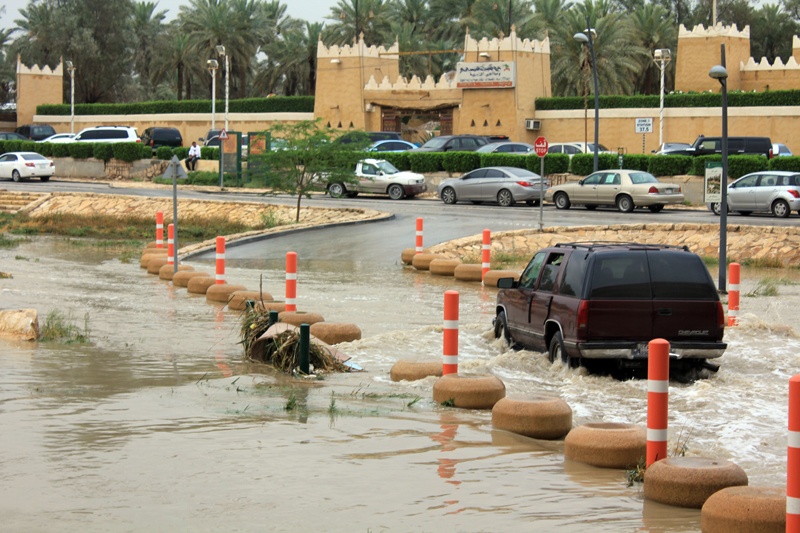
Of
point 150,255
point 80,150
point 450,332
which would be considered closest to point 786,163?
point 150,255

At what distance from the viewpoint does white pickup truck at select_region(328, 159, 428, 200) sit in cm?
4322

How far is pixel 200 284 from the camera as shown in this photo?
68.1 feet

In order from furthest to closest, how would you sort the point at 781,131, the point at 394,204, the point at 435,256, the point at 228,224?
the point at 781,131, the point at 394,204, the point at 228,224, the point at 435,256

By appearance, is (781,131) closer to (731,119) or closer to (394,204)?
(731,119)

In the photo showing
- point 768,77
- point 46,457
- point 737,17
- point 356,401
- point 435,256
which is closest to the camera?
point 46,457

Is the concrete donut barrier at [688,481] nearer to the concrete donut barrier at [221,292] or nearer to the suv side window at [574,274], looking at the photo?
the suv side window at [574,274]

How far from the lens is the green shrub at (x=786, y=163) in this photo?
39281 mm

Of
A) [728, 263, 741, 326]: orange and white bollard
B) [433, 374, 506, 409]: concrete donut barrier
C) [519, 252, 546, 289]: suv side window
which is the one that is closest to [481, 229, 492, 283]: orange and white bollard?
[728, 263, 741, 326]: orange and white bollard

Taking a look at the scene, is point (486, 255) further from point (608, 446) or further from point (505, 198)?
point (505, 198)

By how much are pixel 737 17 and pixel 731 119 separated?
103 ft

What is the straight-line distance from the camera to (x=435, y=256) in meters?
25.3

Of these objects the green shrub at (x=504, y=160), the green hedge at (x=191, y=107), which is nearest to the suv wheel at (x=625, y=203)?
the green shrub at (x=504, y=160)

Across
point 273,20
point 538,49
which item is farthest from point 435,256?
point 273,20

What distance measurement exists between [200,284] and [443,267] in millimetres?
5832
